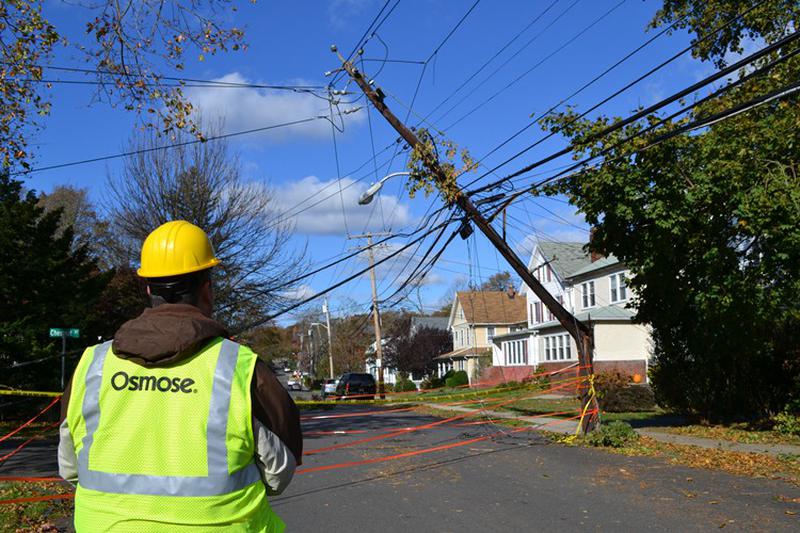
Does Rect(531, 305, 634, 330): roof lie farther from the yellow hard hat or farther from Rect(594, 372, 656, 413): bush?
the yellow hard hat

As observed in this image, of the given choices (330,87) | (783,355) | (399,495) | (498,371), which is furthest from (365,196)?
(498,371)

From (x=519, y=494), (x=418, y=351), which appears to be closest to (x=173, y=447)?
(x=519, y=494)

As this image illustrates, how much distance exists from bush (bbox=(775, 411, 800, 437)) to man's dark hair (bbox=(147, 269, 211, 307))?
16.0m

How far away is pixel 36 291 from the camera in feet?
77.5

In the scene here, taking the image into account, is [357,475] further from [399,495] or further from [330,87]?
[330,87]

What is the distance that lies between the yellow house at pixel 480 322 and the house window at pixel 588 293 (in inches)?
712

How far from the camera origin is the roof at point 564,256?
154ft

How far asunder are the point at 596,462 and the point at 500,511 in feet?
15.2

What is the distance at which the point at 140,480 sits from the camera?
2.28m

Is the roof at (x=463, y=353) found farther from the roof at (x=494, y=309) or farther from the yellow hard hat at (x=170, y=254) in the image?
the yellow hard hat at (x=170, y=254)

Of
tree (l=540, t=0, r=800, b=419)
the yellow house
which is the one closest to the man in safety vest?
tree (l=540, t=0, r=800, b=419)

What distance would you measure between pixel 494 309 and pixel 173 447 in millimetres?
65404

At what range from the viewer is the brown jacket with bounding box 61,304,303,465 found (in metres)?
2.29

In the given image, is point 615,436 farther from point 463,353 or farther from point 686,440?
point 463,353
